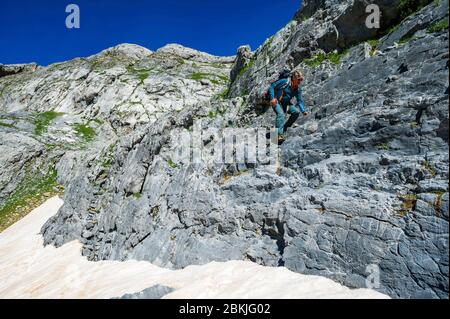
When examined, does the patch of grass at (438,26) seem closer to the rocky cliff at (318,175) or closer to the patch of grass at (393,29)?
the rocky cliff at (318,175)

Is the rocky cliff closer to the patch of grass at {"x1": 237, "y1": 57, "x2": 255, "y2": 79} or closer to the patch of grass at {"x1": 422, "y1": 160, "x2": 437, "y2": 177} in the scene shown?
the patch of grass at {"x1": 422, "y1": 160, "x2": 437, "y2": 177}

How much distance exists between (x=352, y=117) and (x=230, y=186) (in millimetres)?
5554

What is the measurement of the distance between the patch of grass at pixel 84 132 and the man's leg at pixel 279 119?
127 feet

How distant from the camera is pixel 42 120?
5006cm

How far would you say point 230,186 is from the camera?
45.5 feet

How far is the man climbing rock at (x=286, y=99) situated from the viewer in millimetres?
14648

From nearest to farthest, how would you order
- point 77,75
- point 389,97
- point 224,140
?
point 389,97 → point 224,140 → point 77,75

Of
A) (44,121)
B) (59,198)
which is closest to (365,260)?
(59,198)

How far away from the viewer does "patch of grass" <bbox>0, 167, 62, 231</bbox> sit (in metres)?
28.4

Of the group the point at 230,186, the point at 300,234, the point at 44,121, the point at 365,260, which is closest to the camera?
the point at 365,260

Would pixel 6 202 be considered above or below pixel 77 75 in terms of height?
below

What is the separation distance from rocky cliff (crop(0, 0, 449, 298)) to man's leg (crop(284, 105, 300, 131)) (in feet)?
1.35

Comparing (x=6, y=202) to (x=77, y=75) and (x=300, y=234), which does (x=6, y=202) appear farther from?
(x=77, y=75)

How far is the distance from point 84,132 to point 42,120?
23.5 ft
